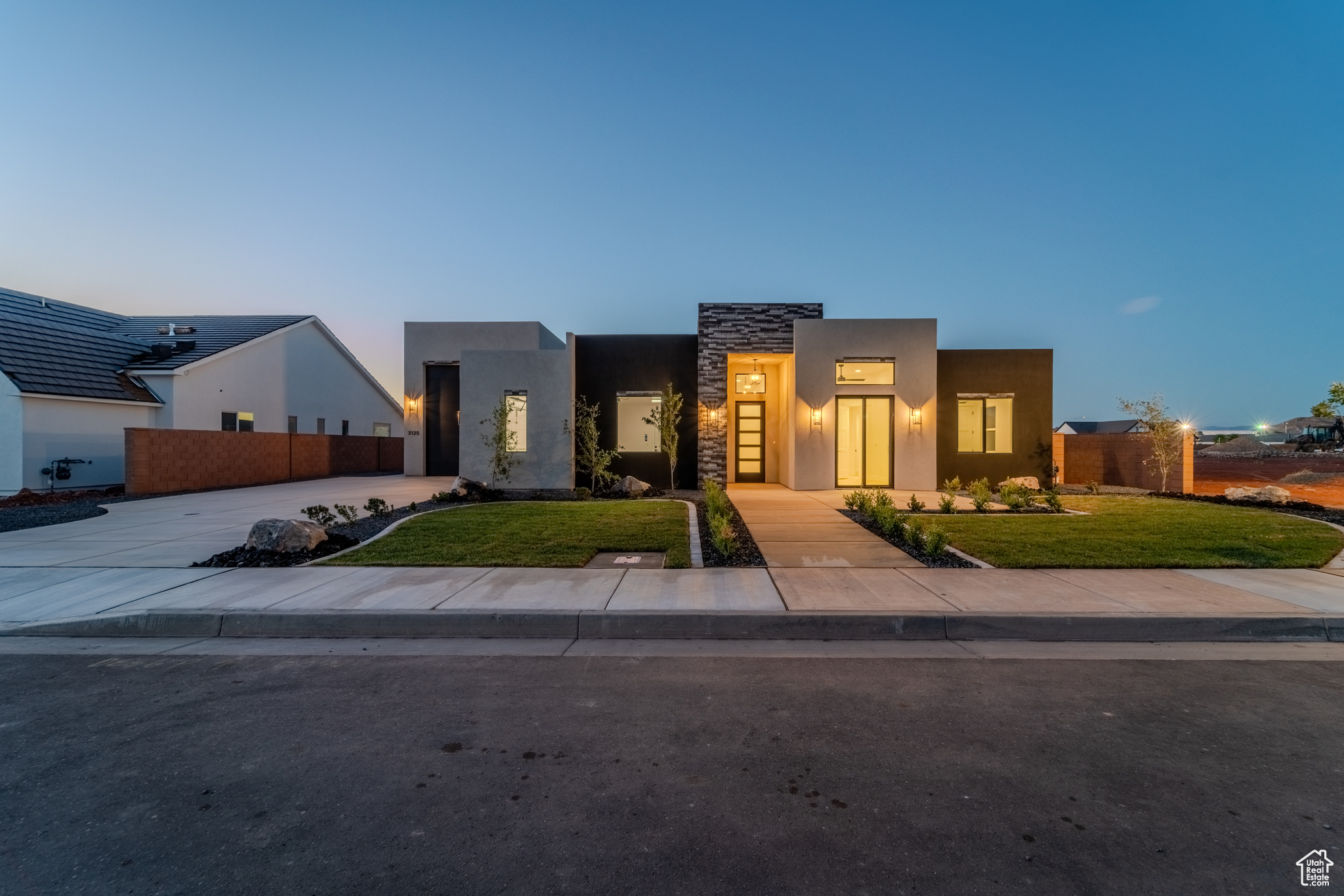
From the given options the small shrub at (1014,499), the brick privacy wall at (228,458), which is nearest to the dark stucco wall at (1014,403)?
the small shrub at (1014,499)

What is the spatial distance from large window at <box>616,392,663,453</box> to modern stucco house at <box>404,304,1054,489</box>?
41mm

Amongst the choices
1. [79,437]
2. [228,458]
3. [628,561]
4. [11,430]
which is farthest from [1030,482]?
[11,430]

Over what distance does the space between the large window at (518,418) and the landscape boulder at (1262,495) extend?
18.1m

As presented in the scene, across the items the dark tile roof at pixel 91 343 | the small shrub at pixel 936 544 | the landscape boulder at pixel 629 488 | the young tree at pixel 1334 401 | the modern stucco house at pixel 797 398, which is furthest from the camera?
the young tree at pixel 1334 401

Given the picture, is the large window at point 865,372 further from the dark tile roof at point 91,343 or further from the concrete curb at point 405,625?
the dark tile roof at point 91,343

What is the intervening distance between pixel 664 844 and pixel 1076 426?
301 ft

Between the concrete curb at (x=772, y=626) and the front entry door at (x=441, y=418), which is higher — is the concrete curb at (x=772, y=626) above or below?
below

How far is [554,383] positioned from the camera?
56.4 feet

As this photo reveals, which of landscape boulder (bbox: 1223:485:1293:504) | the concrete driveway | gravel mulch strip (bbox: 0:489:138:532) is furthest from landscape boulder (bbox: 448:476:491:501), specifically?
landscape boulder (bbox: 1223:485:1293:504)

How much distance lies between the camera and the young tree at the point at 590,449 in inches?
642

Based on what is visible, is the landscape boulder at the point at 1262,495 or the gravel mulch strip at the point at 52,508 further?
the landscape boulder at the point at 1262,495

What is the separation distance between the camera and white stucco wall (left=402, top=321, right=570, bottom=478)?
2170cm

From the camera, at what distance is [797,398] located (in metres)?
16.3

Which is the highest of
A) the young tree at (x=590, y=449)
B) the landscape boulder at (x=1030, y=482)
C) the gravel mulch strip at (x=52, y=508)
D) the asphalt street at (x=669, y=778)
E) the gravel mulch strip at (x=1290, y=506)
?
the young tree at (x=590, y=449)
